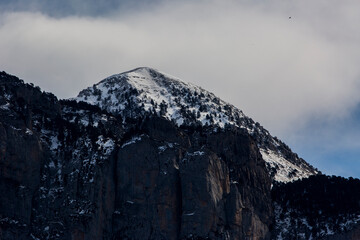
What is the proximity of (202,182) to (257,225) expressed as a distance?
1589 cm

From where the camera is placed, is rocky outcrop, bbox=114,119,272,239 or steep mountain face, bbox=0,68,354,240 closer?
steep mountain face, bbox=0,68,354,240

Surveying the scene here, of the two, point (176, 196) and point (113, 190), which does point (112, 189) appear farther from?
point (176, 196)

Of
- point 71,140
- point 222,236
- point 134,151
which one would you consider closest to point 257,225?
point 222,236

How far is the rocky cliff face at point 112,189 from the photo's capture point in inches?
7126

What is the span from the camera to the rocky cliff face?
181m

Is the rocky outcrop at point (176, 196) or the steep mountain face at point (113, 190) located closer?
the steep mountain face at point (113, 190)

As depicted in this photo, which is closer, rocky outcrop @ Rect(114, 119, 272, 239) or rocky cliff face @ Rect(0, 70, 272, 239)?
rocky cliff face @ Rect(0, 70, 272, 239)

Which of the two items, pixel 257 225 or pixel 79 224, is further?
pixel 257 225

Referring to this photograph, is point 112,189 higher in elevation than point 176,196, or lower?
higher

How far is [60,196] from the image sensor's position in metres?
185

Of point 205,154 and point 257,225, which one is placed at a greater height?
point 205,154

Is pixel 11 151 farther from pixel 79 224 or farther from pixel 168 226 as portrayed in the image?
pixel 168 226

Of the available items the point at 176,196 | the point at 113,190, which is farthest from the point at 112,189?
the point at 176,196

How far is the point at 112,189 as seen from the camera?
189 m
